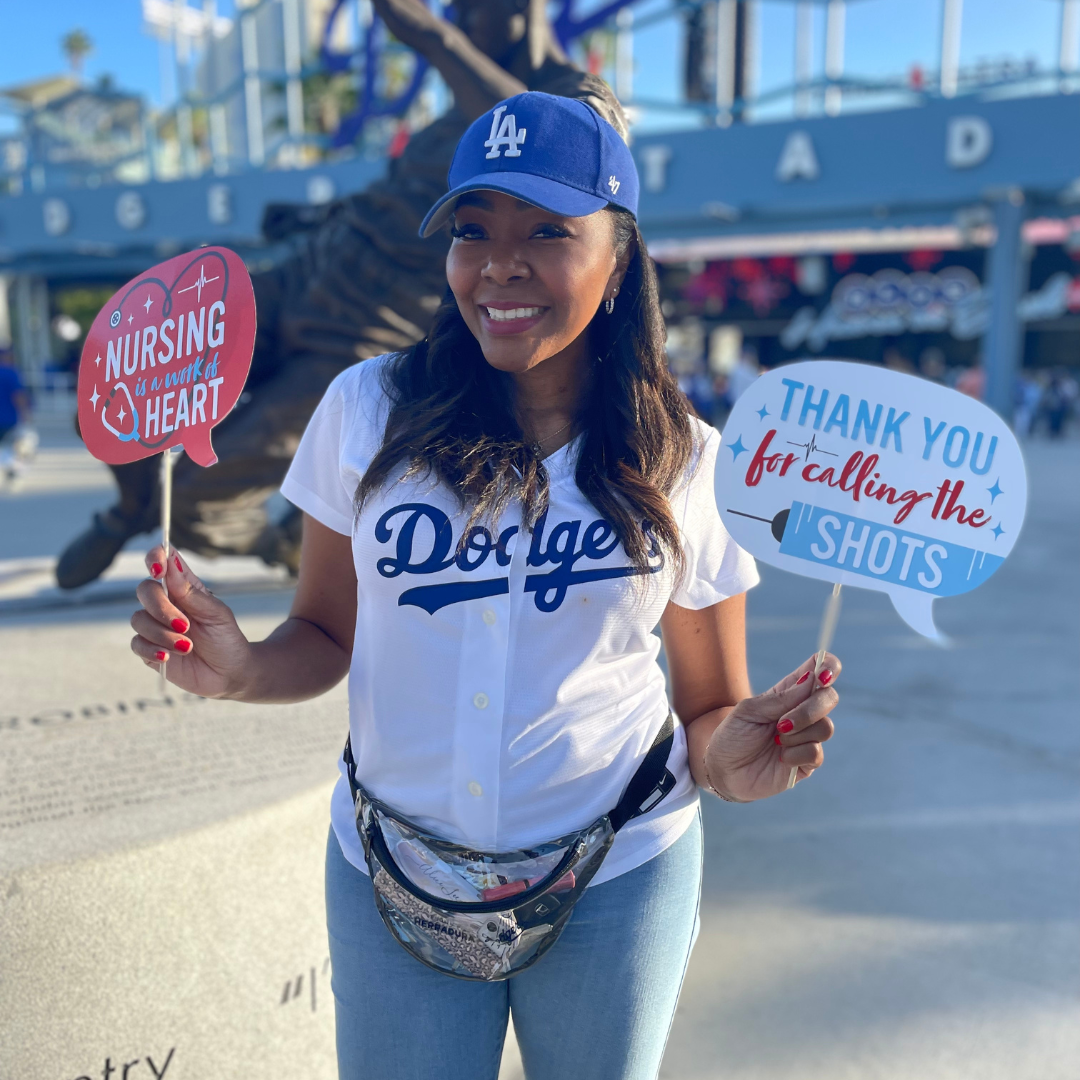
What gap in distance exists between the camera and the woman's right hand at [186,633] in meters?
1.30

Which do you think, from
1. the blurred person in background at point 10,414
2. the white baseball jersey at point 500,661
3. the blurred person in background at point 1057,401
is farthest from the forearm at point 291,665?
the blurred person in background at point 1057,401

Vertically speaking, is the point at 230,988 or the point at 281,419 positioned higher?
the point at 281,419

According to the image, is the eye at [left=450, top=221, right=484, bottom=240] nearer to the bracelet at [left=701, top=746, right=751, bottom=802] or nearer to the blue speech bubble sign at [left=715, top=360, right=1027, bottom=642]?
the blue speech bubble sign at [left=715, top=360, right=1027, bottom=642]

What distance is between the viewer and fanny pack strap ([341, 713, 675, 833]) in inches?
52.2

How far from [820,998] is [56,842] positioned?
189 cm

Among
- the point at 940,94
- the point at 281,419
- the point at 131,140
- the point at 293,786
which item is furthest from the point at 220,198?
the point at 293,786

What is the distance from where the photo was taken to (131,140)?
27141mm

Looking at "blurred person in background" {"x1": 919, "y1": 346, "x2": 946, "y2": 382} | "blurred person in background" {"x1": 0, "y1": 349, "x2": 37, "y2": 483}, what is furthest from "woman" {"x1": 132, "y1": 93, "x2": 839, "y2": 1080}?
"blurred person in background" {"x1": 919, "y1": 346, "x2": 946, "y2": 382}

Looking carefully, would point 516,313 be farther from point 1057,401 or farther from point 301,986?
point 1057,401

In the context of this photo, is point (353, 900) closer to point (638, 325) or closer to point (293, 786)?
point (638, 325)

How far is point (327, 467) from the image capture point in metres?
1.38

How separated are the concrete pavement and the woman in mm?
1152

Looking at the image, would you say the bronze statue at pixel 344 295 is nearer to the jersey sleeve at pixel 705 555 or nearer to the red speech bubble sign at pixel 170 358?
the red speech bubble sign at pixel 170 358

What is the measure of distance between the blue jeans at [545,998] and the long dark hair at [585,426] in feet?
1.53
